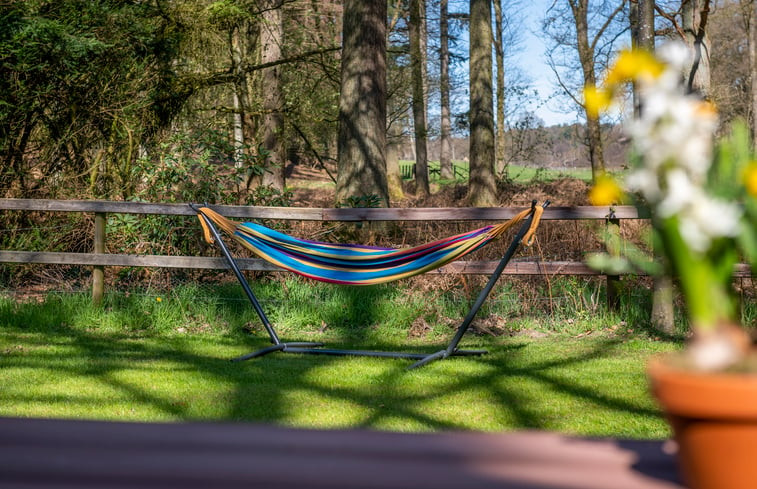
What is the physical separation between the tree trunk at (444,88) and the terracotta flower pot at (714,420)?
2028 cm

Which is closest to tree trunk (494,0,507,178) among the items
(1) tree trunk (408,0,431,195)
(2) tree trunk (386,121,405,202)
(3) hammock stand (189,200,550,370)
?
(1) tree trunk (408,0,431,195)

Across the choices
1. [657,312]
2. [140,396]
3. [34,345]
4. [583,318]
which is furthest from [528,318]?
[34,345]

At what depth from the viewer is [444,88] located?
23406 mm

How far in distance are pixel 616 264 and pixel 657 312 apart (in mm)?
4700

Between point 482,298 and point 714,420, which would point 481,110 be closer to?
point 482,298

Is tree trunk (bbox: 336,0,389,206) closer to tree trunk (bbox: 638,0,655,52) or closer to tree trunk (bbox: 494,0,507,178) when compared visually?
tree trunk (bbox: 638,0,655,52)

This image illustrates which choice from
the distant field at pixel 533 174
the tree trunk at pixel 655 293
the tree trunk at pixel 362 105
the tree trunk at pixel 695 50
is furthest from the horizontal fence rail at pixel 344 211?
the distant field at pixel 533 174

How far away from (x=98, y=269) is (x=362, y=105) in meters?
3.10

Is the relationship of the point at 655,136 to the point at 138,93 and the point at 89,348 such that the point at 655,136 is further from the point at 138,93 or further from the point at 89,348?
the point at 138,93

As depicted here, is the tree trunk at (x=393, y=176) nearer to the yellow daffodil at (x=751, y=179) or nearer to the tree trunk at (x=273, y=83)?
the tree trunk at (x=273, y=83)

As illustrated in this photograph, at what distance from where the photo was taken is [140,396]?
3793 millimetres

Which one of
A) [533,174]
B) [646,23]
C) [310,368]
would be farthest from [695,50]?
[533,174]

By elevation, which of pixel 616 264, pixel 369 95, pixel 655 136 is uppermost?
pixel 369 95

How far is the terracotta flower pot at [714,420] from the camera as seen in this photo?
0.82 meters
